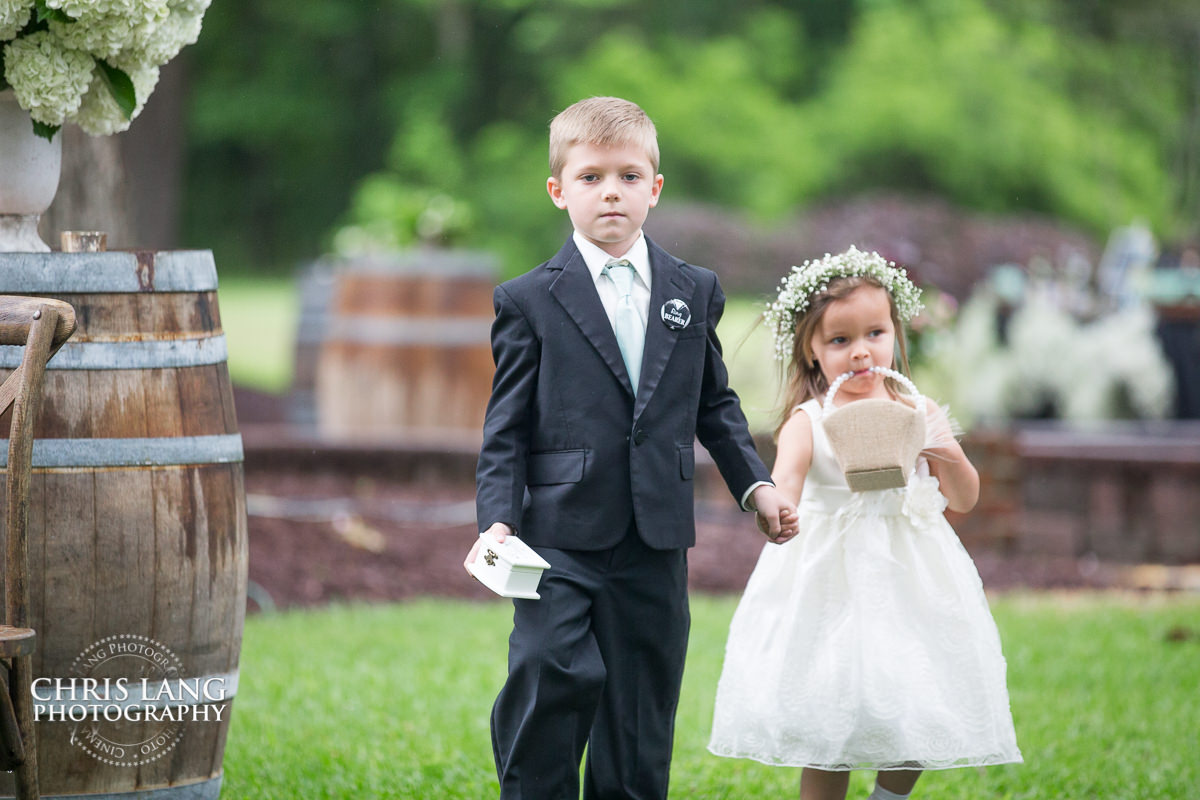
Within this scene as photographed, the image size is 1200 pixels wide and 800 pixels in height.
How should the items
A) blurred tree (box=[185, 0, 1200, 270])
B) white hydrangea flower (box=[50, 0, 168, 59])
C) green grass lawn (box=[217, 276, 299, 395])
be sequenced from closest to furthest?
white hydrangea flower (box=[50, 0, 168, 59]), green grass lawn (box=[217, 276, 299, 395]), blurred tree (box=[185, 0, 1200, 270])

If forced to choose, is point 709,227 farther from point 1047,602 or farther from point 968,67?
point 1047,602

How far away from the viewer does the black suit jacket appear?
9.26ft

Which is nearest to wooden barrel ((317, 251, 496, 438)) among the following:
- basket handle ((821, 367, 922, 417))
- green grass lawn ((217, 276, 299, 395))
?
basket handle ((821, 367, 922, 417))

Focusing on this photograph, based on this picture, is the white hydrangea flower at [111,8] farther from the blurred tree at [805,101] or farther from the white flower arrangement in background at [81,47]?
the blurred tree at [805,101]

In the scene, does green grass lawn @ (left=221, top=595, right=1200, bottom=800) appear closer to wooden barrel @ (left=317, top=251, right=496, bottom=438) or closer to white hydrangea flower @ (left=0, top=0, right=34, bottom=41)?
white hydrangea flower @ (left=0, top=0, right=34, bottom=41)

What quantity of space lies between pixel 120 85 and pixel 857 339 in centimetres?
188

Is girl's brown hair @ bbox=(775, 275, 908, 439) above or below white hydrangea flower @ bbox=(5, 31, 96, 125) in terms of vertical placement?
below

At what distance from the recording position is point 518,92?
23766mm

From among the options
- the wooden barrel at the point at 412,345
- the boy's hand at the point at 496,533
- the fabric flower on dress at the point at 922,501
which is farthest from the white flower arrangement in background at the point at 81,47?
the wooden barrel at the point at 412,345

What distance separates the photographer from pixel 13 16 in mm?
3170

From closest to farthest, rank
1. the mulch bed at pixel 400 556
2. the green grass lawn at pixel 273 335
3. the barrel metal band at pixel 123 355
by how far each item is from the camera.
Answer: the barrel metal band at pixel 123 355, the mulch bed at pixel 400 556, the green grass lawn at pixel 273 335

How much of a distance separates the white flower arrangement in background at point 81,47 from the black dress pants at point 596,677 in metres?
1.57

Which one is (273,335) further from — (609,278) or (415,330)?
(609,278)

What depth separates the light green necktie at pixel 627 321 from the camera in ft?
9.54
